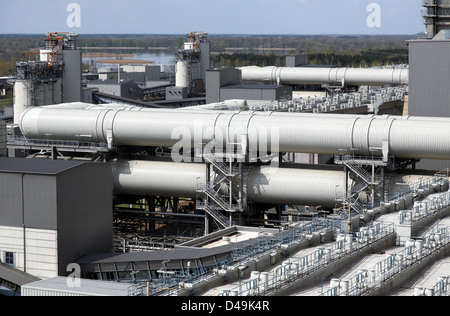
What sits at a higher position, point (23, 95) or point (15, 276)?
point (23, 95)

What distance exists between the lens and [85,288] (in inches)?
842

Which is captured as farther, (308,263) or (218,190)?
(218,190)

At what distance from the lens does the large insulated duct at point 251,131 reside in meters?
35.2

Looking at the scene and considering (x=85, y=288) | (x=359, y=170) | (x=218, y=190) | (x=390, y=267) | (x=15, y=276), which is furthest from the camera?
(x=218, y=190)

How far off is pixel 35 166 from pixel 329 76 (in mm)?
50036

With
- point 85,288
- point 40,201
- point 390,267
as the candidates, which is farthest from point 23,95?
point 390,267

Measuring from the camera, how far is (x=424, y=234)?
27.2 m

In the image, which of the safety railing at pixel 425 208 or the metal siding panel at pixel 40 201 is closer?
the metal siding panel at pixel 40 201

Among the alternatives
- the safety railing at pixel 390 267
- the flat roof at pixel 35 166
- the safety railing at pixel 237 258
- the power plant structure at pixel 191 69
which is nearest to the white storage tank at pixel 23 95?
the flat roof at pixel 35 166

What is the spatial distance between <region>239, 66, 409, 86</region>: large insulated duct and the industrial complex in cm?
1650

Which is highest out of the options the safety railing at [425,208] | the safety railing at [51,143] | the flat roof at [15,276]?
the safety railing at [51,143]

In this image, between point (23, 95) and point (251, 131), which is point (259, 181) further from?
point (23, 95)

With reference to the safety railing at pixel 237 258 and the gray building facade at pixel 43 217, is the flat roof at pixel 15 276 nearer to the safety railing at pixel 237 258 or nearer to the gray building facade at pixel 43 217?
the gray building facade at pixel 43 217

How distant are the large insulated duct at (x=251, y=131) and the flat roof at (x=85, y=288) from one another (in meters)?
15.7
